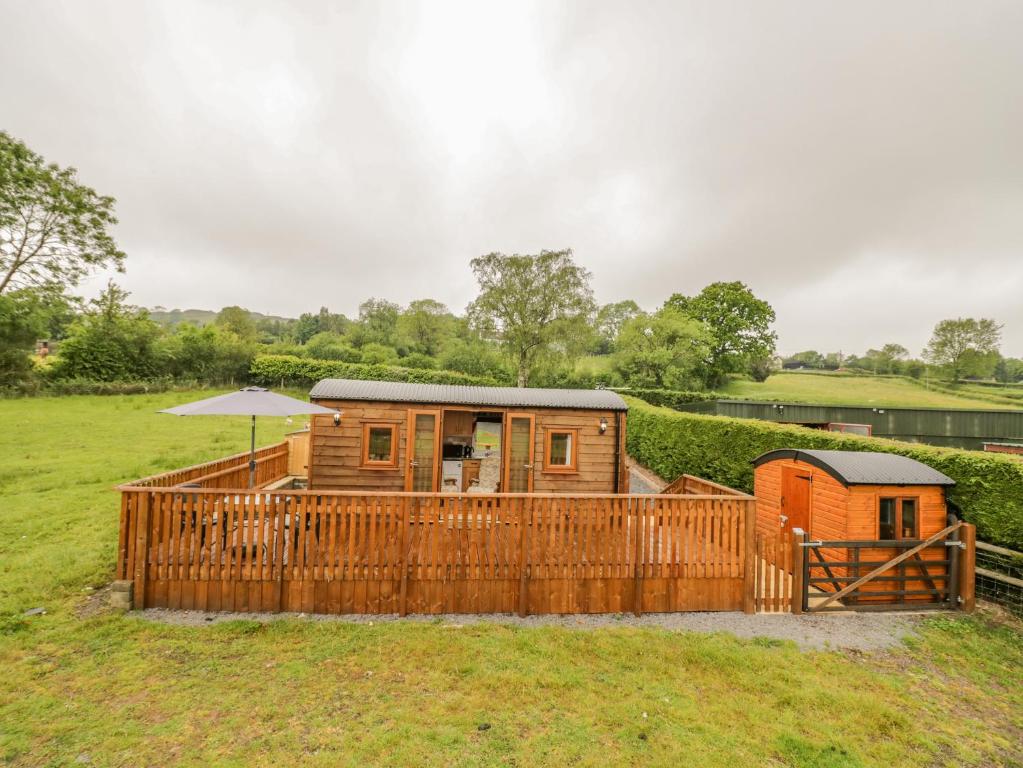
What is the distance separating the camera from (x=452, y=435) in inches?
426

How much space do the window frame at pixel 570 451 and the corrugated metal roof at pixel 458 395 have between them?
567 mm

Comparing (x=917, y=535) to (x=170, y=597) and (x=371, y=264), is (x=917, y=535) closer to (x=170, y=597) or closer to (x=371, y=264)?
(x=170, y=597)

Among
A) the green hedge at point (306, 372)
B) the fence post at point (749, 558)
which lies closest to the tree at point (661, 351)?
the green hedge at point (306, 372)

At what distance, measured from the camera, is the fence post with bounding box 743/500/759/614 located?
18.9ft

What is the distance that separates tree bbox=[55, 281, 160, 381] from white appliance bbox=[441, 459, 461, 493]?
27698 mm

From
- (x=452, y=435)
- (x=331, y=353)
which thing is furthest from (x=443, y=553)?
(x=331, y=353)

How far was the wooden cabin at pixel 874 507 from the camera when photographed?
6352mm

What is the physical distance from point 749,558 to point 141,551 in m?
8.22

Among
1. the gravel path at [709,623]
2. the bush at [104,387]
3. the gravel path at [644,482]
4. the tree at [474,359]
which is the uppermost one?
the tree at [474,359]

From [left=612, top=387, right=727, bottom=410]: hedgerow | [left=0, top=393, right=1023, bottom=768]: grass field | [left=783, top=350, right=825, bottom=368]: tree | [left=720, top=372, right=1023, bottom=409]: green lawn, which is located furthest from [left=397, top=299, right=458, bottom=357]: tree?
[left=783, top=350, right=825, bottom=368]: tree

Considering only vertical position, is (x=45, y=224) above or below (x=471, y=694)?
above

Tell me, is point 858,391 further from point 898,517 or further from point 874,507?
point 874,507

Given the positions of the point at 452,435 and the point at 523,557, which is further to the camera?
the point at 452,435

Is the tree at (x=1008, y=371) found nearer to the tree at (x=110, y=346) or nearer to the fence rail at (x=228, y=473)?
the fence rail at (x=228, y=473)
